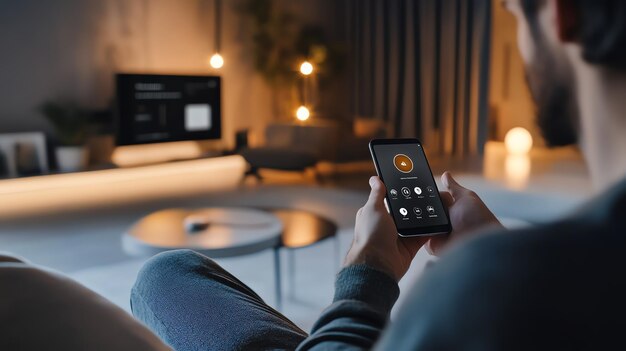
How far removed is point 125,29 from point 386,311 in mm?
5249

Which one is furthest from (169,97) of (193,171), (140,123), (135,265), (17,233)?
(135,265)

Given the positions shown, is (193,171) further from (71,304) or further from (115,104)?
(71,304)

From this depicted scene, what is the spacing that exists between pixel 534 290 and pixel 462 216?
0.47 meters

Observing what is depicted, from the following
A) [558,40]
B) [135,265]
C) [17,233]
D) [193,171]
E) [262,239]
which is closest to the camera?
[558,40]

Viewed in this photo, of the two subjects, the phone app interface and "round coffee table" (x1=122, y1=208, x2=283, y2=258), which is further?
"round coffee table" (x1=122, y1=208, x2=283, y2=258)

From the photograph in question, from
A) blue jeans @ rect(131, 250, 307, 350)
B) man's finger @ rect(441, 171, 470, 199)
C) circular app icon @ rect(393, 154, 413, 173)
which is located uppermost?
circular app icon @ rect(393, 154, 413, 173)

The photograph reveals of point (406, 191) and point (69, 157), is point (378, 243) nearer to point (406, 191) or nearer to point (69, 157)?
point (406, 191)

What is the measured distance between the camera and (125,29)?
5277mm

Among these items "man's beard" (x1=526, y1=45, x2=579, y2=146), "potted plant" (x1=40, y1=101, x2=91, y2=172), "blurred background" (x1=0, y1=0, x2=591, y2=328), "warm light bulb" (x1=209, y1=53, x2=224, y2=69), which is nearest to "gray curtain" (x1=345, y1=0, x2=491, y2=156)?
"blurred background" (x1=0, y1=0, x2=591, y2=328)

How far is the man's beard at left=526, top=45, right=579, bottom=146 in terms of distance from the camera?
0.45 meters

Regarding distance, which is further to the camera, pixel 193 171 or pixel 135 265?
pixel 193 171

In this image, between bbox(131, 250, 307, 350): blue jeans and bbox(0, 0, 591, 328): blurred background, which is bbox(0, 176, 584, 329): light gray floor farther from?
bbox(131, 250, 307, 350): blue jeans

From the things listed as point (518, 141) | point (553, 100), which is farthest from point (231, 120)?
point (553, 100)

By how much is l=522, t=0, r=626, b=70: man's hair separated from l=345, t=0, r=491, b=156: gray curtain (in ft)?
21.1
